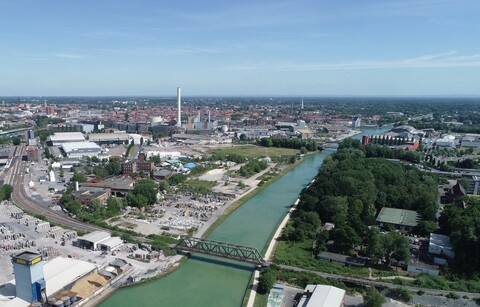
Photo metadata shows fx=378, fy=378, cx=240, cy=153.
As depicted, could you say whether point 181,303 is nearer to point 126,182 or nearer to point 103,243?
point 103,243

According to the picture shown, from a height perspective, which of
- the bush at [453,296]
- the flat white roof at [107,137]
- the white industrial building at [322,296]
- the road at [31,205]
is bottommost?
the road at [31,205]

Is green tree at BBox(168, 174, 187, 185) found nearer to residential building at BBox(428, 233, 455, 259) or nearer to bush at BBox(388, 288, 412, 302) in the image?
residential building at BBox(428, 233, 455, 259)

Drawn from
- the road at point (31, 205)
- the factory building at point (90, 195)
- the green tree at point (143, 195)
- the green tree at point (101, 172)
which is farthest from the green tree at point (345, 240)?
the green tree at point (101, 172)

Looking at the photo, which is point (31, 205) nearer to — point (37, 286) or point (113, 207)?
point (113, 207)

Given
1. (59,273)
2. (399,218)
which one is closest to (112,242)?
(59,273)

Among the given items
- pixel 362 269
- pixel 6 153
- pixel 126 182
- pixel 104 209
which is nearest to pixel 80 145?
pixel 6 153

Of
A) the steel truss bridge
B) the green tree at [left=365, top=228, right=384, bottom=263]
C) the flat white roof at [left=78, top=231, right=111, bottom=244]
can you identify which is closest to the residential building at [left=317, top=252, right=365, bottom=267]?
the green tree at [left=365, top=228, right=384, bottom=263]

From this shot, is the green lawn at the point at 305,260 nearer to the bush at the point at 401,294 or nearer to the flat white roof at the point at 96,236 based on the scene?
the bush at the point at 401,294
